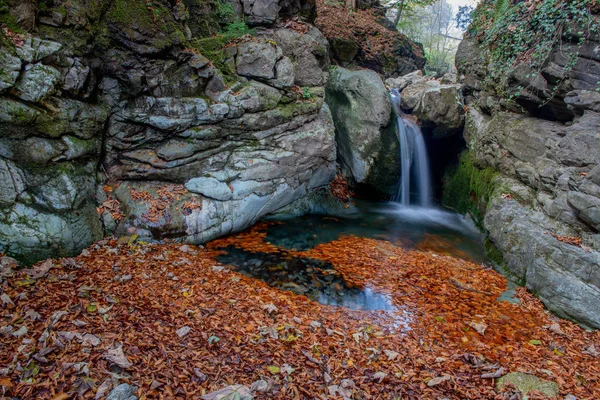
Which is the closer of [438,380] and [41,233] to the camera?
[438,380]

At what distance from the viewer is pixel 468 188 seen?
10.1 meters

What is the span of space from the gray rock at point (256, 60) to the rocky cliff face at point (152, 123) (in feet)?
0.09

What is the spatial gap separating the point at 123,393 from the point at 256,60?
23.1 feet

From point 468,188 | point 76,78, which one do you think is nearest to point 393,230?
point 468,188

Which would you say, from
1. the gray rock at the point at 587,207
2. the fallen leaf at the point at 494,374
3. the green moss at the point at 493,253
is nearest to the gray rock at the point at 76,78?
the fallen leaf at the point at 494,374

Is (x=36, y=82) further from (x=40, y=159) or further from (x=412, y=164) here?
(x=412, y=164)

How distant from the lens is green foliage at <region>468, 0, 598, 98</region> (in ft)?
21.5

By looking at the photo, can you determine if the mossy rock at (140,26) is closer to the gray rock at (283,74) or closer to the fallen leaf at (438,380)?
the gray rock at (283,74)

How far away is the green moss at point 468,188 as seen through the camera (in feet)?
Result: 28.8

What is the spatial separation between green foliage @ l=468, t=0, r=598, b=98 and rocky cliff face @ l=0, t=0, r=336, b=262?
4.79m

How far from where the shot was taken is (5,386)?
8.50 feet

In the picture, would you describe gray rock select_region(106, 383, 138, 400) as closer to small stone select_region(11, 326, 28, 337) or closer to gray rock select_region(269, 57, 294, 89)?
small stone select_region(11, 326, 28, 337)

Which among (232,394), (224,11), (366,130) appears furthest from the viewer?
(366,130)

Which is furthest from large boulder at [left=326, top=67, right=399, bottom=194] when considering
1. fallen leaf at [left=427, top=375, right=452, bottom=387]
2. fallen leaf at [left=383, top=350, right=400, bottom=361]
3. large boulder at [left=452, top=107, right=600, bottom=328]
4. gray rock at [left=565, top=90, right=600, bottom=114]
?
fallen leaf at [left=427, top=375, right=452, bottom=387]
